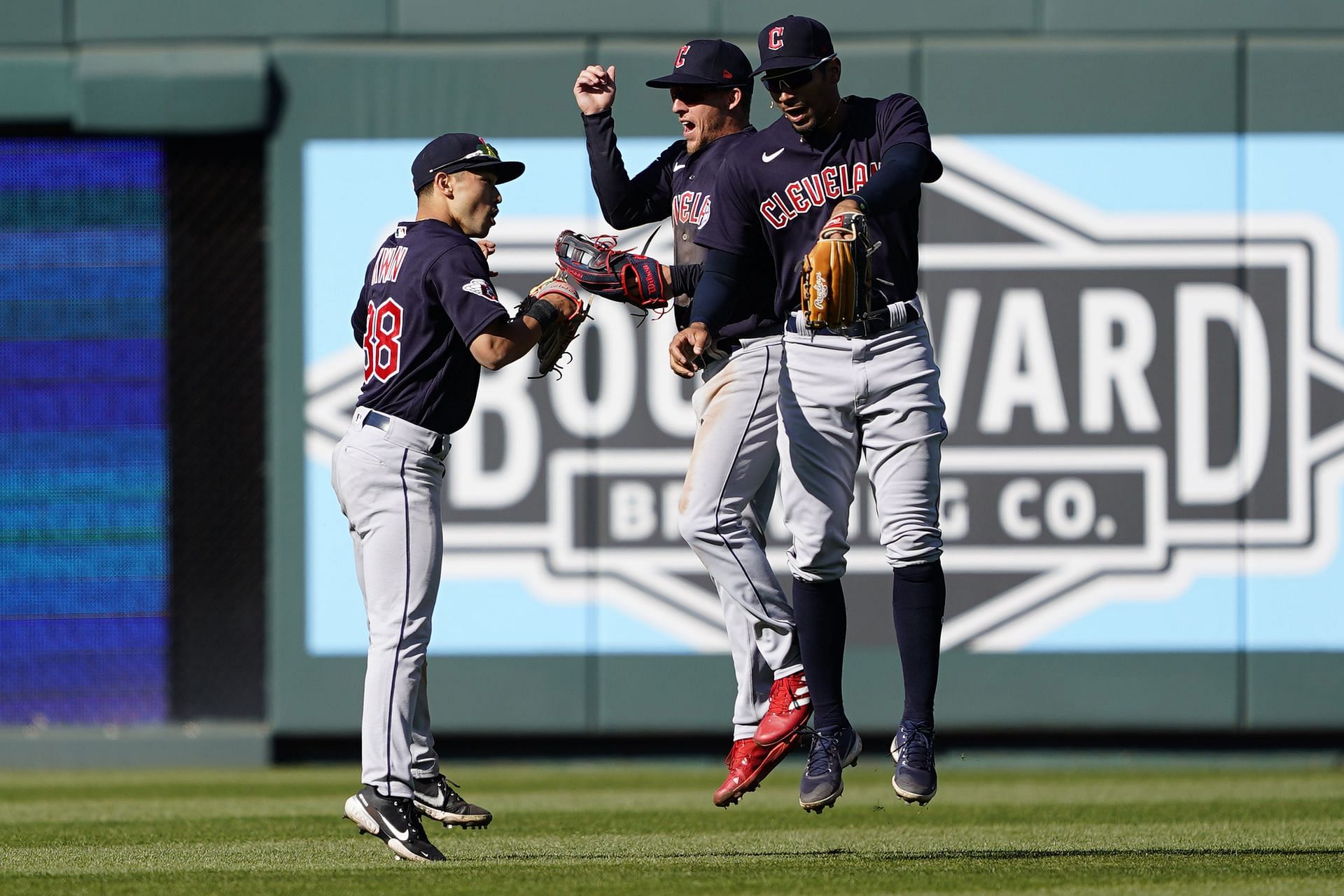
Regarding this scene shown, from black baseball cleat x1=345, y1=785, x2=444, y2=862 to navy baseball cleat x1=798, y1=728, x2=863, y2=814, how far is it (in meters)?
0.95

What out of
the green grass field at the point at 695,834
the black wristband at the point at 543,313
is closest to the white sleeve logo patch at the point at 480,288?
the black wristband at the point at 543,313

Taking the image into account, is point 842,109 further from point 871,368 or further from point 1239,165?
point 1239,165

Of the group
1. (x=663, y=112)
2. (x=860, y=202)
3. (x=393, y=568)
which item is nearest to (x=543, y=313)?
(x=393, y=568)

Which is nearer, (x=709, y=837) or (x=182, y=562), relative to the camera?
(x=709, y=837)

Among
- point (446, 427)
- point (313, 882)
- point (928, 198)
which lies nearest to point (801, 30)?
point (446, 427)

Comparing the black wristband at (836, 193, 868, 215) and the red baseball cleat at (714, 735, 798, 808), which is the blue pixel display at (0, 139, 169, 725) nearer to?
the red baseball cleat at (714, 735, 798, 808)

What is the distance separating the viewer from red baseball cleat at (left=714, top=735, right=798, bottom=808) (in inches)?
182

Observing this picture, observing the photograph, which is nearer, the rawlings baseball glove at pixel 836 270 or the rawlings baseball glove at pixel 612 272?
the rawlings baseball glove at pixel 836 270

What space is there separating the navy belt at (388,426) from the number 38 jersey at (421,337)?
0.6 inches

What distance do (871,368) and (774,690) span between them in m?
0.92

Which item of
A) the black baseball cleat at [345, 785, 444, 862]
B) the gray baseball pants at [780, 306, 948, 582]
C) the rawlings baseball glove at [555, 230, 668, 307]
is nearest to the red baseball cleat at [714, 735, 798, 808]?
the gray baseball pants at [780, 306, 948, 582]

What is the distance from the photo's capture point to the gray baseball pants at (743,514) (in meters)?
4.81

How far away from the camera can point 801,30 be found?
14.8 feet

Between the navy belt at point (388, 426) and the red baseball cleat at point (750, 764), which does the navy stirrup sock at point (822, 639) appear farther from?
the navy belt at point (388, 426)
